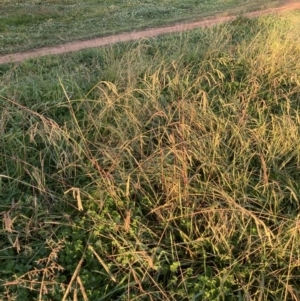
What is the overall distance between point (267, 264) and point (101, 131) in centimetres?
179

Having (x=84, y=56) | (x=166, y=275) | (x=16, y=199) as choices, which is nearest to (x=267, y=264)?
(x=166, y=275)

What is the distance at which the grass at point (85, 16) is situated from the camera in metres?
8.05

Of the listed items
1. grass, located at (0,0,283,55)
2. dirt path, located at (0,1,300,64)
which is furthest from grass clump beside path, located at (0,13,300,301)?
grass, located at (0,0,283,55)

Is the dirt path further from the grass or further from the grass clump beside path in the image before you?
the grass clump beside path

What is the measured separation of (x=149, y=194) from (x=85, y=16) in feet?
24.9

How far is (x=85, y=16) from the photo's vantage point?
9.96 metres

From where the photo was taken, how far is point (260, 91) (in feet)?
16.2

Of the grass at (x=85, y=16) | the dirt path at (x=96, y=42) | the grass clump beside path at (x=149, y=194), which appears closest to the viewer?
the grass clump beside path at (x=149, y=194)

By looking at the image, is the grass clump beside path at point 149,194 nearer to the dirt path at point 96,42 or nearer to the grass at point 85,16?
the dirt path at point 96,42

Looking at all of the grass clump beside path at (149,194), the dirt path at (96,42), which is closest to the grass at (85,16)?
the dirt path at (96,42)

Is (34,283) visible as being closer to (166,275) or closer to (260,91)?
(166,275)

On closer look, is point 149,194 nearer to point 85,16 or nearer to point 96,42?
point 96,42

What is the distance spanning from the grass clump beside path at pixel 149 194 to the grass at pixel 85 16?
11.4ft

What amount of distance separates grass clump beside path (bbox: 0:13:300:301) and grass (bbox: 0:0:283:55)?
3.49 meters
